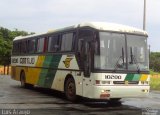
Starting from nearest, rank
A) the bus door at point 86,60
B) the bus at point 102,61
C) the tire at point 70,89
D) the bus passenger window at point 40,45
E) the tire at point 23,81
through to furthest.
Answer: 1. the bus at point 102,61
2. the bus door at point 86,60
3. the tire at point 70,89
4. the bus passenger window at point 40,45
5. the tire at point 23,81

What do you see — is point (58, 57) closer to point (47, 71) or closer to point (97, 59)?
point (47, 71)

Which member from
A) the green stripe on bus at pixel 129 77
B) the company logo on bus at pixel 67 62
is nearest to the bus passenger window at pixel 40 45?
the company logo on bus at pixel 67 62

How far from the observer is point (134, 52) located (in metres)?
16.0

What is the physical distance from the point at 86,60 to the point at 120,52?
1.30 meters

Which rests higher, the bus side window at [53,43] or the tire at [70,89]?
the bus side window at [53,43]

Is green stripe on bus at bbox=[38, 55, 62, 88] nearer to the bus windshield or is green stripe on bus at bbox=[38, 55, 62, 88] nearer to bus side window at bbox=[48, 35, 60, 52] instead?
bus side window at bbox=[48, 35, 60, 52]

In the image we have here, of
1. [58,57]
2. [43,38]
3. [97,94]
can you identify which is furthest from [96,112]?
[43,38]

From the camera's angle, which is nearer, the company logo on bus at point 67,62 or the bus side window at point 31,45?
the company logo on bus at point 67,62

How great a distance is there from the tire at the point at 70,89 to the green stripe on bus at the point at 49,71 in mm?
1405

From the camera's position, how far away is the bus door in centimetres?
1550

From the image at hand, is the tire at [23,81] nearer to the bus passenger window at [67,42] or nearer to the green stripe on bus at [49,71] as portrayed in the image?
the green stripe on bus at [49,71]

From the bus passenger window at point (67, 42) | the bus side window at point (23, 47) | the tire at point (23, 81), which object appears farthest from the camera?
the tire at point (23, 81)

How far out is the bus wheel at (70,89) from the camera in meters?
17.0

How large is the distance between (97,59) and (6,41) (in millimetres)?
51642
